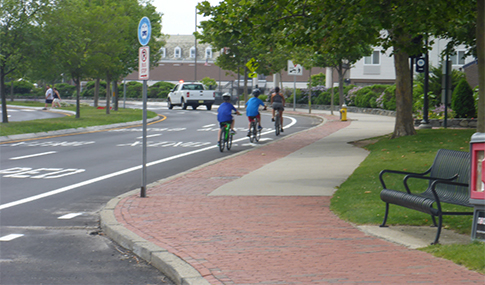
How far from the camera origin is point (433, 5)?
11156mm

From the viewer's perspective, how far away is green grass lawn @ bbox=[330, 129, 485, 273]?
6082mm

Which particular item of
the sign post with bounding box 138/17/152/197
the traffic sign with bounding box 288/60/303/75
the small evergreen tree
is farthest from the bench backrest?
the traffic sign with bounding box 288/60/303/75

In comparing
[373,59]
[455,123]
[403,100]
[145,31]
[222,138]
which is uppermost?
[373,59]

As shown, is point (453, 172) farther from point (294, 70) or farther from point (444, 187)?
point (294, 70)

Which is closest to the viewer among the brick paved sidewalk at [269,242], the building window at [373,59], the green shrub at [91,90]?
the brick paved sidewalk at [269,242]

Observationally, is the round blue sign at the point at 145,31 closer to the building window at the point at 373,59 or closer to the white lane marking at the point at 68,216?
the white lane marking at the point at 68,216

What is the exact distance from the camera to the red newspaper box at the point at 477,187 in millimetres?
6125

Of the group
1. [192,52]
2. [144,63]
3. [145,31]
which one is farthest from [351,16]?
[192,52]

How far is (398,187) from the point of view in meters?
10.2

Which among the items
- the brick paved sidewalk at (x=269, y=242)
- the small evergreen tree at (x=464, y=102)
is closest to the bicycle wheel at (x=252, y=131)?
the small evergreen tree at (x=464, y=102)

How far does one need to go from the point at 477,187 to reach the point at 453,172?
51.1 inches

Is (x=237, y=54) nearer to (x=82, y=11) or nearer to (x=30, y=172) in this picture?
(x=82, y=11)

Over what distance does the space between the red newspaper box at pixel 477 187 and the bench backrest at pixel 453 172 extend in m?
0.71

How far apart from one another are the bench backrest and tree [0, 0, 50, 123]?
20991 mm
